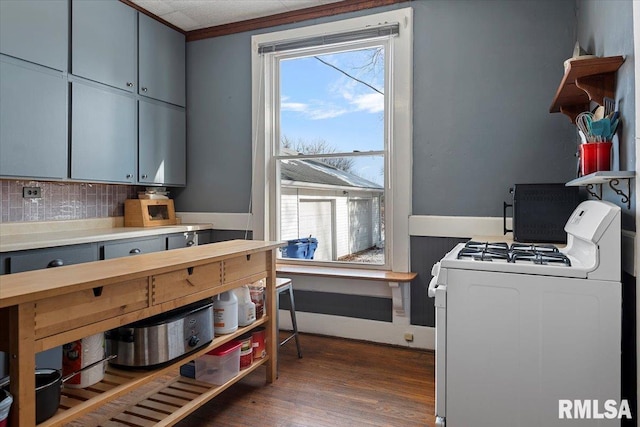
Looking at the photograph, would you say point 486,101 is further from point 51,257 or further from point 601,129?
point 51,257

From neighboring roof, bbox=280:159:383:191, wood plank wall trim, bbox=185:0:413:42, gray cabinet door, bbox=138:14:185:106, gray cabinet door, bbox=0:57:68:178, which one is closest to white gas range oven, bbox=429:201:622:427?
neighboring roof, bbox=280:159:383:191

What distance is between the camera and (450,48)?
2.98m

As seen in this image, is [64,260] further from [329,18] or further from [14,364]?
[329,18]

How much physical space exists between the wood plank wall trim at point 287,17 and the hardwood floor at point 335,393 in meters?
2.63

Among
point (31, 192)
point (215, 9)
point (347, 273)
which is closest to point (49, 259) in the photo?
point (31, 192)

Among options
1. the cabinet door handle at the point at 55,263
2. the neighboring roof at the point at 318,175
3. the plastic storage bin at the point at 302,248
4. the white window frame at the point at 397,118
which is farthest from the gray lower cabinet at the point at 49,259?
the white window frame at the point at 397,118

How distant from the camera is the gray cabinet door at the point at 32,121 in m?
2.46

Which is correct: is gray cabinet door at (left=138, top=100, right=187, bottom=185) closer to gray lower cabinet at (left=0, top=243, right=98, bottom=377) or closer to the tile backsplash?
the tile backsplash

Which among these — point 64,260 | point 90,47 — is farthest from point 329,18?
point 64,260

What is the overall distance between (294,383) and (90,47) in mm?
2702

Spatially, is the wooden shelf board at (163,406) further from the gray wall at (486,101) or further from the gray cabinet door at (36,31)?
the gray cabinet door at (36,31)

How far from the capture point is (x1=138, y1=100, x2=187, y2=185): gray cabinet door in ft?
11.3

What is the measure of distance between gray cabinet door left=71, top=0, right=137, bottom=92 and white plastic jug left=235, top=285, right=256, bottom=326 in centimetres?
195

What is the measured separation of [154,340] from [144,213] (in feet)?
6.82
